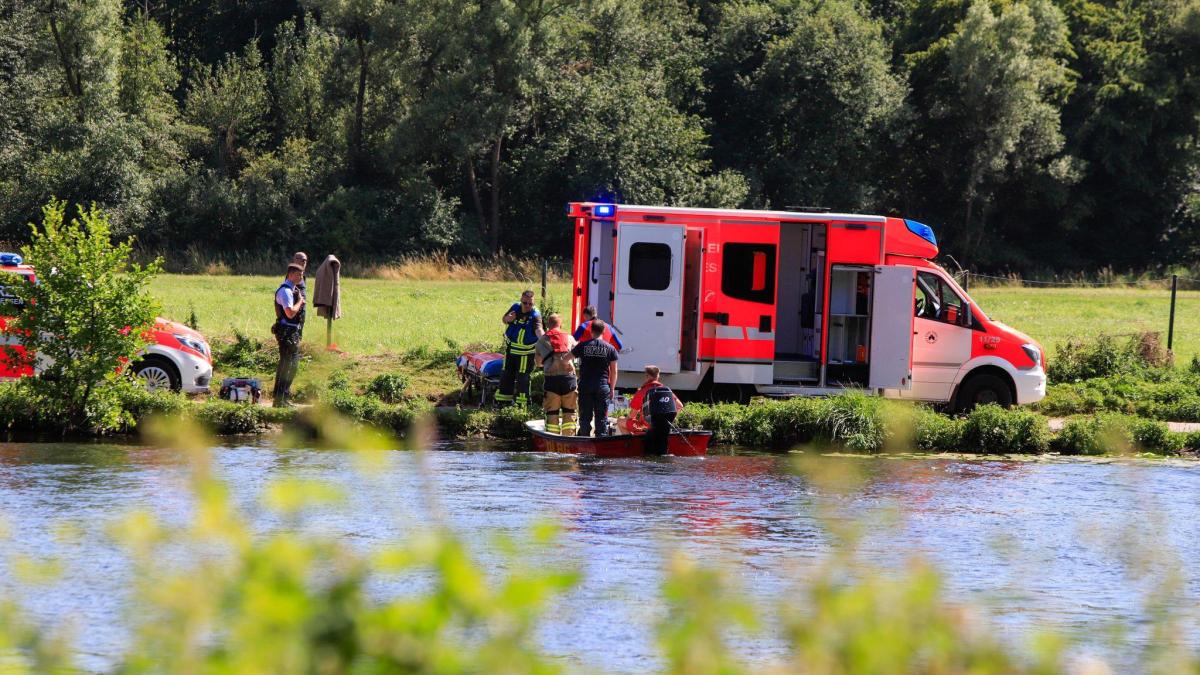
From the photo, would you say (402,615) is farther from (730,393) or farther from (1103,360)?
(1103,360)

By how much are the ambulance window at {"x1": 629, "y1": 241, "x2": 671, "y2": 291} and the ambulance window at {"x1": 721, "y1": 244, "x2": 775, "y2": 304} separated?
728 millimetres

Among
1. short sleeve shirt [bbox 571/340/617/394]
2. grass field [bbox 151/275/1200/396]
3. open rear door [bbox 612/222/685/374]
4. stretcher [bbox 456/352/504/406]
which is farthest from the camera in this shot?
grass field [bbox 151/275/1200/396]

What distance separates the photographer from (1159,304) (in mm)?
41344

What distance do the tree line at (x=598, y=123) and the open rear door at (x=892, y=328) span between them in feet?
113

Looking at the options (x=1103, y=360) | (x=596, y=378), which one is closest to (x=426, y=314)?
(x=1103, y=360)

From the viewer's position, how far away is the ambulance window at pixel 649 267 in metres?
19.5

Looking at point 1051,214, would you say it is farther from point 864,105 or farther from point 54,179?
point 54,179

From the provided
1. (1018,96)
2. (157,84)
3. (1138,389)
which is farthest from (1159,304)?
(157,84)

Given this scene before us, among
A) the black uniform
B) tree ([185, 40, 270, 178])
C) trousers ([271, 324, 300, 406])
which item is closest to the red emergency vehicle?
the black uniform

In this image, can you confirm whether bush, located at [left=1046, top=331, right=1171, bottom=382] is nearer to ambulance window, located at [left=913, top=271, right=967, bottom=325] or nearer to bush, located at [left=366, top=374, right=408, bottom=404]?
ambulance window, located at [left=913, top=271, right=967, bottom=325]

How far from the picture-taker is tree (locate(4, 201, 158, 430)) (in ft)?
56.9

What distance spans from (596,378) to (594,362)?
0.20 metres

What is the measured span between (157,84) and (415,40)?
9990 mm

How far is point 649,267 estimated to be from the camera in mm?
19500
